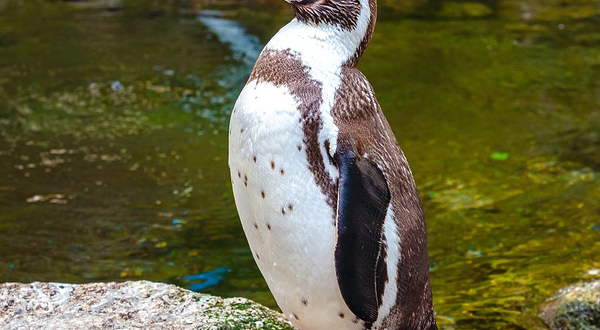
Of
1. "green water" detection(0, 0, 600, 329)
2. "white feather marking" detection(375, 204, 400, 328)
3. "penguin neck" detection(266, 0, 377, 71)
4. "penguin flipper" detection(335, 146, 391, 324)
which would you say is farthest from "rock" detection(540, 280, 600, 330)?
"penguin neck" detection(266, 0, 377, 71)

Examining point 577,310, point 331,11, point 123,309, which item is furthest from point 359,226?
point 577,310

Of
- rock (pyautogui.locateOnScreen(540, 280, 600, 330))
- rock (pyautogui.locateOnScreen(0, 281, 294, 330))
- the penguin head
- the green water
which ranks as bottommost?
the green water

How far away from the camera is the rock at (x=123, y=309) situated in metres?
3.32

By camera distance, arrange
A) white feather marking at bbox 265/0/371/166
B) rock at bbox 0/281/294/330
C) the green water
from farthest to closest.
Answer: the green water, rock at bbox 0/281/294/330, white feather marking at bbox 265/0/371/166

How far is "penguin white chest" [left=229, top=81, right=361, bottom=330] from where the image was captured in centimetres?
283

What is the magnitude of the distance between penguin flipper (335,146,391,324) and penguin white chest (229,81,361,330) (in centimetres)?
9

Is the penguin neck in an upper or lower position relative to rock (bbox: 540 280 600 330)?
upper

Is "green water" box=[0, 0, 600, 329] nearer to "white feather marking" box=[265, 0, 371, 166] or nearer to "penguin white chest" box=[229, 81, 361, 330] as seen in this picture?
"penguin white chest" box=[229, 81, 361, 330]

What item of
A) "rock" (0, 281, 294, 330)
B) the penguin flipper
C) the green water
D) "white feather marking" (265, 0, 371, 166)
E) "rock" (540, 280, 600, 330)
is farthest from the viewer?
the green water

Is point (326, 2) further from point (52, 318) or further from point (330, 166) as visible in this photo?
point (52, 318)

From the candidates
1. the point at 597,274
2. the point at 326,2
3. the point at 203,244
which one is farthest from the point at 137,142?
the point at 326,2

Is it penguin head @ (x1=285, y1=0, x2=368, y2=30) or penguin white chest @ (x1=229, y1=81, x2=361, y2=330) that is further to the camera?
penguin head @ (x1=285, y1=0, x2=368, y2=30)

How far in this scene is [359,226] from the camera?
2775 millimetres

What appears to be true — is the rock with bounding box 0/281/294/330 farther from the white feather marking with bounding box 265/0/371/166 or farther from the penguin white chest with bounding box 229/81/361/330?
the white feather marking with bounding box 265/0/371/166
